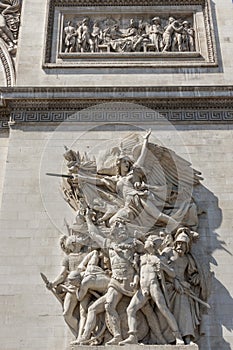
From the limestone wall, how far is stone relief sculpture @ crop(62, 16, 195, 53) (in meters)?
2.18

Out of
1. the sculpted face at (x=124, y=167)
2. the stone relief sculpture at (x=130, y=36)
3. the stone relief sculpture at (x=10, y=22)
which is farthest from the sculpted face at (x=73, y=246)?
the stone relief sculpture at (x=10, y=22)

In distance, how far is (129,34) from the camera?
12820 mm

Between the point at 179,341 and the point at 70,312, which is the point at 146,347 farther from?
the point at 70,312

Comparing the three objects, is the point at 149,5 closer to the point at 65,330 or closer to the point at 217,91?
the point at 217,91

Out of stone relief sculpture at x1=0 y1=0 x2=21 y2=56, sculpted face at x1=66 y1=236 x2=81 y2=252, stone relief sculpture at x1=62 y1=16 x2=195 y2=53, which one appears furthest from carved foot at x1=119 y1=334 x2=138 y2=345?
stone relief sculpture at x1=0 y1=0 x2=21 y2=56

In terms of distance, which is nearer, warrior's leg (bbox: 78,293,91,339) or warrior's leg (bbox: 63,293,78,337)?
warrior's leg (bbox: 78,293,91,339)

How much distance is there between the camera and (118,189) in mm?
10312

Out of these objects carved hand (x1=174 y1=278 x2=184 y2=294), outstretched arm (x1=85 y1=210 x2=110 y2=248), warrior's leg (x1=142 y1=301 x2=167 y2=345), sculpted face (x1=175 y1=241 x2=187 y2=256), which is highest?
outstretched arm (x1=85 y1=210 x2=110 y2=248)

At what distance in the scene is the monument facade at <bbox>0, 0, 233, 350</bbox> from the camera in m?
9.12

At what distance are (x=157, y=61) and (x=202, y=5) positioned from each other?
6.75 ft

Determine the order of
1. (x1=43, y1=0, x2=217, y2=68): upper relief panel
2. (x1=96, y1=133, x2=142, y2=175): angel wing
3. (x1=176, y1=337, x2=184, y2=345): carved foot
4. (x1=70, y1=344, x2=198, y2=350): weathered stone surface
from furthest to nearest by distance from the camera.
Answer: (x1=43, y1=0, x2=217, y2=68): upper relief panel → (x1=96, y1=133, x2=142, y2=175): angel wing → (x1=176, y1=337, x2=184, y2=345): carved foot → (x1=70, y1=344, x2=198, y2=350): weathered stone surface

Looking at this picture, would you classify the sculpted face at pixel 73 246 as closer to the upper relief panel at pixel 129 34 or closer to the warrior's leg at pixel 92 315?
the warrior's leg at pixel 92 315

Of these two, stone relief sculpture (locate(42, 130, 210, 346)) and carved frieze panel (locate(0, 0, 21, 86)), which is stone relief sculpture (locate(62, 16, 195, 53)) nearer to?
carved frieze panel (locate(0, 0, 21, 86))

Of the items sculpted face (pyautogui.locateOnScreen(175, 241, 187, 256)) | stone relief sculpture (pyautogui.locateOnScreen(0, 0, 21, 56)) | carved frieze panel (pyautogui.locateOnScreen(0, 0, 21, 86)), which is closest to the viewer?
sculpted face (pyautogui.locateOnScreen(175, 241, 187, 256))
